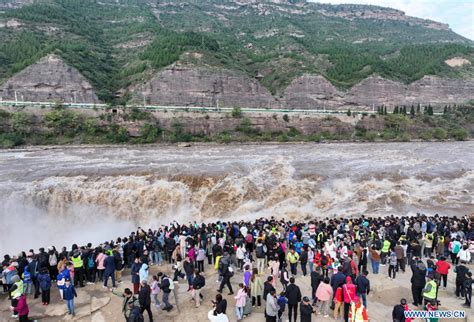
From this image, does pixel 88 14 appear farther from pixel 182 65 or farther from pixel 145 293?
pixel 145 293

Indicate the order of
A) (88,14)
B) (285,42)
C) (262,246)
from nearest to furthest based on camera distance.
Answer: (262,246), (285,42), (88,14)

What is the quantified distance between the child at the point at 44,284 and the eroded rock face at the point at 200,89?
268ft

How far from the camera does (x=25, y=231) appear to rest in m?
24.0

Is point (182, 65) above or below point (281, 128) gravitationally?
above

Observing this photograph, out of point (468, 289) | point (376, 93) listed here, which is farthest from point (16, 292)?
point (376, 93)

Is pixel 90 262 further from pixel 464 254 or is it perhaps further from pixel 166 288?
pixel 464 254

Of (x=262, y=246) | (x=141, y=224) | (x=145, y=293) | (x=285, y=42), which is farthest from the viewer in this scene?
(x=285, y=42)

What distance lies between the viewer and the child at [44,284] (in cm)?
1207

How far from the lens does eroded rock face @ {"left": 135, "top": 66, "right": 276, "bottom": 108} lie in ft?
302

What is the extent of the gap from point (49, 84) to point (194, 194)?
71.0m

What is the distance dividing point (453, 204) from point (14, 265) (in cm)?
2709

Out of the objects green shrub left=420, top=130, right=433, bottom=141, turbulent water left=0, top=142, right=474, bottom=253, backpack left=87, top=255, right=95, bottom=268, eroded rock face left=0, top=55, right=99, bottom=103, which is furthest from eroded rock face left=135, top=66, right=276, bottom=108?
backpack left=87, top=255, right=95, bottom=268

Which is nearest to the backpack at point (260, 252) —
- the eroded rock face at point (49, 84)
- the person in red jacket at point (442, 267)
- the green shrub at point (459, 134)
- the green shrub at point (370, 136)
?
the person in red jacket at point (442, 267)

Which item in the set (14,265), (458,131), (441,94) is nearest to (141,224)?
(14,265)
